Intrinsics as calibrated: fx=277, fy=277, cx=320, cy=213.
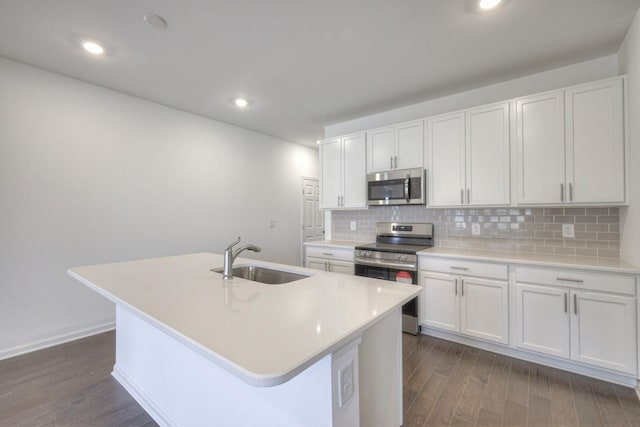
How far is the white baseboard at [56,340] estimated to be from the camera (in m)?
2.50

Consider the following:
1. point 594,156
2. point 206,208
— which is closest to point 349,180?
point 206,208

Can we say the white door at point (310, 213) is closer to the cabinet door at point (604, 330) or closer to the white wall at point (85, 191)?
the white wall at point (85, 191)

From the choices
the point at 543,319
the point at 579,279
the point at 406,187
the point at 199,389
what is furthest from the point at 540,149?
the point at 199,389

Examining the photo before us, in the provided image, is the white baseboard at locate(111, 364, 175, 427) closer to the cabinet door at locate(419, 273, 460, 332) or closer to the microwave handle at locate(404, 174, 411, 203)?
the cabinet door at locate(419, 273, 460, 332)

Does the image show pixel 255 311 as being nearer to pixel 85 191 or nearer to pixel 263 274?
pixel 263 274

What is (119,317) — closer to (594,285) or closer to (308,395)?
(308,395)

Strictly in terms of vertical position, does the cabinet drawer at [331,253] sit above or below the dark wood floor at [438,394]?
above

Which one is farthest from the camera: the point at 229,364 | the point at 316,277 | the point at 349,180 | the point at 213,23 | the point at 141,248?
the point at 349,180

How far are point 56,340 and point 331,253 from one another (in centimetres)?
297

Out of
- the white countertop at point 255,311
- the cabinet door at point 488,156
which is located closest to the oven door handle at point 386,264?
the cabinet door at point 488,156

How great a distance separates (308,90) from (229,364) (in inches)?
118

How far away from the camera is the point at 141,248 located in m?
3.32

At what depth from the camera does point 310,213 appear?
574 centimetres

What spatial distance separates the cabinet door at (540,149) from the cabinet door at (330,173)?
2.03m
